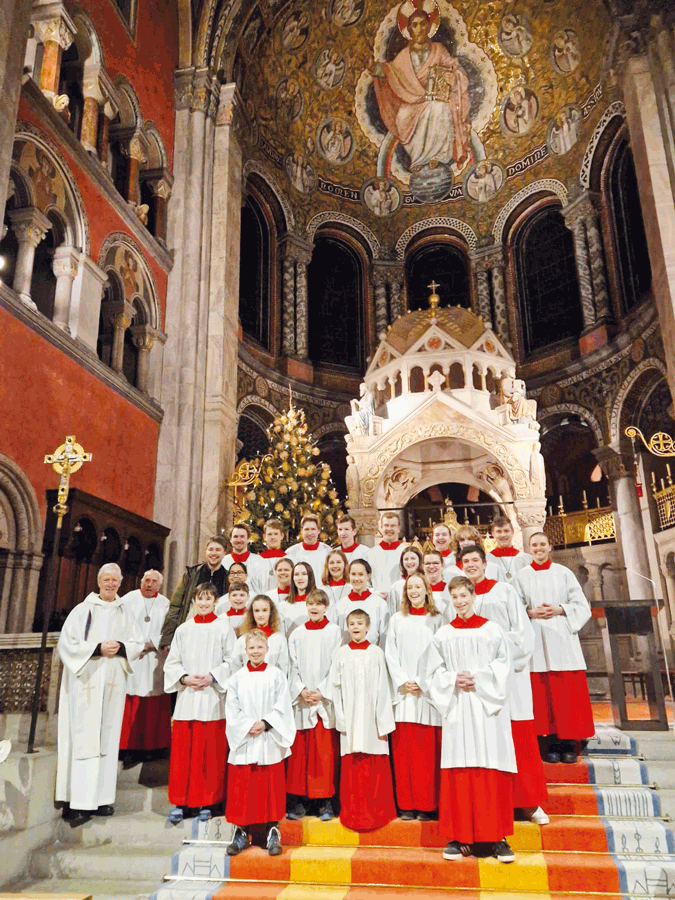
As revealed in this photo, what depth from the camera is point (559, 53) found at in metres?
17.5

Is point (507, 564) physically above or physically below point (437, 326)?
below

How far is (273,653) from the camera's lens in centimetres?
525

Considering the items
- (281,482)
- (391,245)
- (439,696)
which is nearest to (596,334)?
(391,245)

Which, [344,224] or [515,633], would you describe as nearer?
[515,633]

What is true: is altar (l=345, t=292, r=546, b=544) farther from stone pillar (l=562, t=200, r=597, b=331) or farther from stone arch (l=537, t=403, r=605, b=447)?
stone pillar (l=562, t=200, r=597, b=331)

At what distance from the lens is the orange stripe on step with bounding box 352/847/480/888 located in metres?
4.36

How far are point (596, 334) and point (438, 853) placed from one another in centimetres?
1404

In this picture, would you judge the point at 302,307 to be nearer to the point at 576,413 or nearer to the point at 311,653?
the point at 576,413

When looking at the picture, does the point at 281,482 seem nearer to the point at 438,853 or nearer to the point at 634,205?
the point at 438,853

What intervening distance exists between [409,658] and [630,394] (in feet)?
39.6

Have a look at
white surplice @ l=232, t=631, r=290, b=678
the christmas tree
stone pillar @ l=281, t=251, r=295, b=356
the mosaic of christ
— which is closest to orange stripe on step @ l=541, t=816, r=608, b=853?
white surplice @ l=232, t=631, r=290, b=678

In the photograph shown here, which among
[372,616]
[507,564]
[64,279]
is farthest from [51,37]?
[507,564]

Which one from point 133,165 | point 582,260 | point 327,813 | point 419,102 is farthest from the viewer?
point 419,102

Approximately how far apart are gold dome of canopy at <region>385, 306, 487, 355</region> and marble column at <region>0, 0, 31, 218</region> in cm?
886
